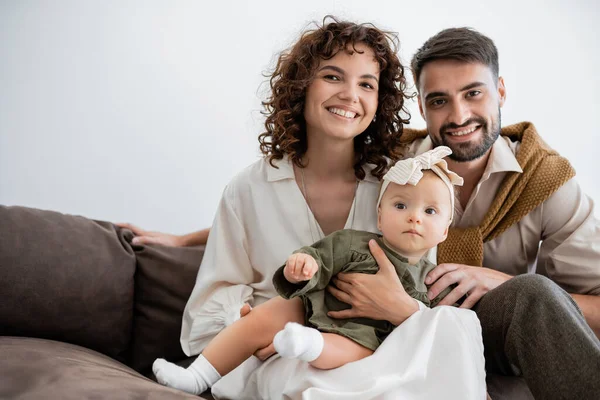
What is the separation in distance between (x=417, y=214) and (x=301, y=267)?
34 cm

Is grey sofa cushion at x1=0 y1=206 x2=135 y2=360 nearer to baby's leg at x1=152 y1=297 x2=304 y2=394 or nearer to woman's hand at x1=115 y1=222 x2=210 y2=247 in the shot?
woman's hand at x1=115 y1=222 x2=210 y2=247

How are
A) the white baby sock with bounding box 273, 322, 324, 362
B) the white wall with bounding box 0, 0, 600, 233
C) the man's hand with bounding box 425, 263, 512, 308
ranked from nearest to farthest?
the white baby sock with bounding box 273, 322, 324, 362 → the man's hand with bounding box 425, 263, 512, 308 → the white wall with bounding box 0, 0, 600, 233

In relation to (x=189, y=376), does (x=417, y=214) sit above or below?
above

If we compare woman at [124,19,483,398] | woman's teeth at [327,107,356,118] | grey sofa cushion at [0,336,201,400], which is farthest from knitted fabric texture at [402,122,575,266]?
grey sofa cushion at [0,336,201,400]

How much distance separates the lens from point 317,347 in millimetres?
1446

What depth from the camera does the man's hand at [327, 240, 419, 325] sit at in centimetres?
163

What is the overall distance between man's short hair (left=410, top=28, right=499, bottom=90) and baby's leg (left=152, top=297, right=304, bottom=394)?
3.28 ft

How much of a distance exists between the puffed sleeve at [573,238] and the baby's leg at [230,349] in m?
0.94

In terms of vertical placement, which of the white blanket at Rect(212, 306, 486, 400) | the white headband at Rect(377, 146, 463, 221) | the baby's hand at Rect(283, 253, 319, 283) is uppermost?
the white headband at Rect(377, 146, 463, 221)

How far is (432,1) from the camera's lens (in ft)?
10.1

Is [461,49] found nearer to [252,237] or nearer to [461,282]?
[461,282]

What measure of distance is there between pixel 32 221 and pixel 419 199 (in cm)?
120

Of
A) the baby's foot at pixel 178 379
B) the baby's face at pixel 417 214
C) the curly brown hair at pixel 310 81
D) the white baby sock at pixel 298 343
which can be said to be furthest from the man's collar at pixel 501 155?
the baby's foot at pixel 178 379

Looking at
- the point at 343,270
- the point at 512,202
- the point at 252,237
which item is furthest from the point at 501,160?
the point at 252,237
